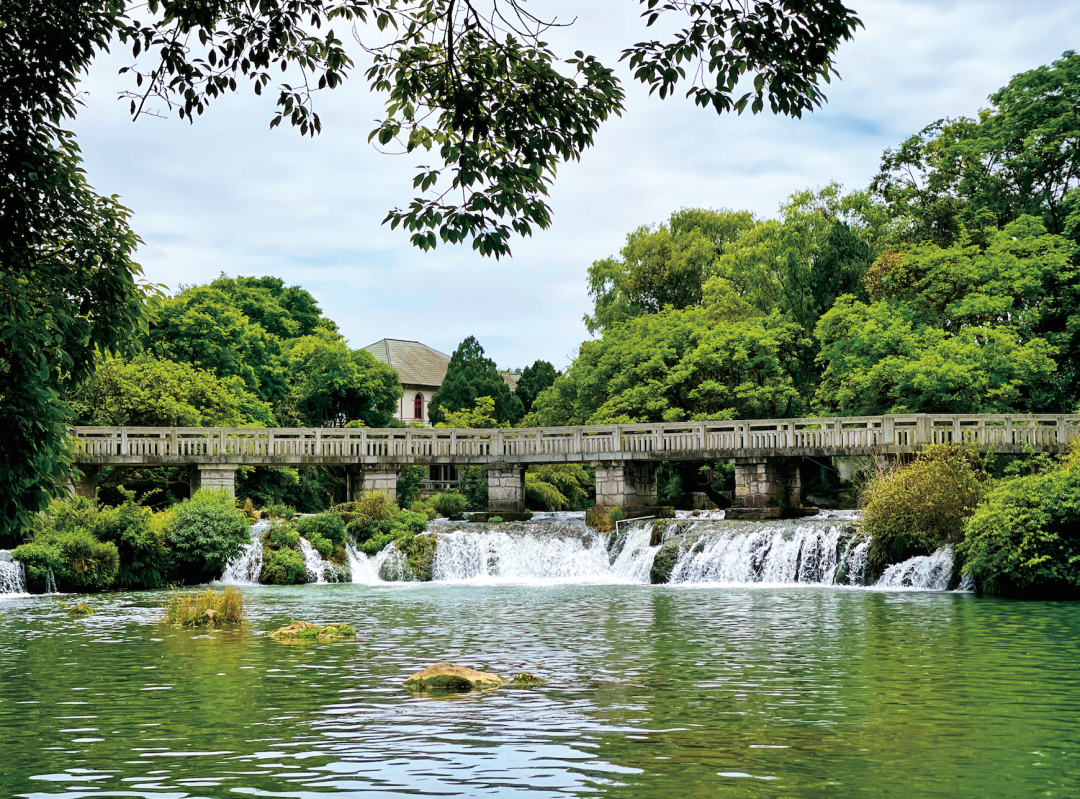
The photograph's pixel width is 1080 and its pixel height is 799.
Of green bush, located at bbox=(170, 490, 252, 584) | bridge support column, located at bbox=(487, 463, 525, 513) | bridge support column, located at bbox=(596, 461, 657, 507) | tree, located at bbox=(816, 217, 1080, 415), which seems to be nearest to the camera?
green bush, located at bbox=(170, 490, 252, 584)

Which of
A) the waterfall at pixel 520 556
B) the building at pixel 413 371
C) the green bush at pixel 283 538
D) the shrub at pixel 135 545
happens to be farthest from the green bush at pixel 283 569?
the building at pixel 413 371

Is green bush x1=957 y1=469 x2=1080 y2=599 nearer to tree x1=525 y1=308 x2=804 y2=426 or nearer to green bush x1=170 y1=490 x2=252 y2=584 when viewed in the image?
tree x1=525 y1=308 x2=804 y2=426

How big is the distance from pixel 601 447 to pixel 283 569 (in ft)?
44.0

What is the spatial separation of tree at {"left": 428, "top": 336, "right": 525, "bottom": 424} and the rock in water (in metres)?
52.7

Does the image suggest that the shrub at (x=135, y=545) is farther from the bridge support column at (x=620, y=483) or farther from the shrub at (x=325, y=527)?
the bridge support column at (x=620, y=483)

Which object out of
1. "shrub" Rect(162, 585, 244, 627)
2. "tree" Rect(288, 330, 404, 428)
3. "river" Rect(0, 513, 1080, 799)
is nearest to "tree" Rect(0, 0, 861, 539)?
"river" Rect(0, 513, 1080, 799)

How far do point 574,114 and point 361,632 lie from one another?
38.9 ft

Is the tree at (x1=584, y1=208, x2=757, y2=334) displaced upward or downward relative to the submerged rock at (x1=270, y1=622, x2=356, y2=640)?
upward

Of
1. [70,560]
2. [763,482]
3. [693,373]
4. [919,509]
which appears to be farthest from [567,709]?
[693,373]

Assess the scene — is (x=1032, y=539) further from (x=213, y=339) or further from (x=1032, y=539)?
(x=213, y=339)

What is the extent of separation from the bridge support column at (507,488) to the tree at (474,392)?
2250cm

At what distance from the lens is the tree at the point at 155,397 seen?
43094 millimetres

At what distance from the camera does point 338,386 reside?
5744cm

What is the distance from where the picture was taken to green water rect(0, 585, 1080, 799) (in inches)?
352
